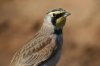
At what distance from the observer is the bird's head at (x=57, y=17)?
8.65 m

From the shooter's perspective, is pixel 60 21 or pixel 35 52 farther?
pixel 35 52

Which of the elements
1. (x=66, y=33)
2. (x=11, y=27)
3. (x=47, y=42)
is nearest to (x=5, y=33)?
(x=11, y=27)

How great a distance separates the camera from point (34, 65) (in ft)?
28.6

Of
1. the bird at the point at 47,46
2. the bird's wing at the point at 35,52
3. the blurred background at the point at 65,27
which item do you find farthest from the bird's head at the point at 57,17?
the blurred background at the point at 65,27

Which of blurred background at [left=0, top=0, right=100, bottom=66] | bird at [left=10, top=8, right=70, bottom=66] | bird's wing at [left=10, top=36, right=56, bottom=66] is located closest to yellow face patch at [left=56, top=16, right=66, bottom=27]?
bird at [left=10, top=8, right=70, bottom=66]

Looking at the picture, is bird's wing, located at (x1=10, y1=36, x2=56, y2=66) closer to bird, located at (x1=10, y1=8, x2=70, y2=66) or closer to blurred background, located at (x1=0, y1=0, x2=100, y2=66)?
bird, located at (x1=10, y1=8, x2=70, y2=66)

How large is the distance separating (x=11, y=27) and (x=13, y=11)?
0.62m

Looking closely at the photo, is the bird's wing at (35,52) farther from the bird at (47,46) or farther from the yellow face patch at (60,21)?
the yellow face patch at (60,21)

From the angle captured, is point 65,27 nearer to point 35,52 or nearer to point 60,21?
point 35,52

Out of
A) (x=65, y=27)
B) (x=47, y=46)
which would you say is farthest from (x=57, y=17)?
(x=65, y=27)

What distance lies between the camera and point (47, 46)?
8.91 metres

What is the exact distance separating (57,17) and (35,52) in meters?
0.58

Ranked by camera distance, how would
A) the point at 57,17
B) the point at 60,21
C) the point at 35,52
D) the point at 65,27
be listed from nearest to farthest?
1. the point at 60,21
2. the point at 57,17
3. the point at 35,52
4. the point at 65,27

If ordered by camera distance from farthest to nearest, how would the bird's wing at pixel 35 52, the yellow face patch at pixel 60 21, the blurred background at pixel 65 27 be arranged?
the blurred background at pixel 65 27
the bird's wing at pixel 35 52
the yellow face patch at pixel 60 21
